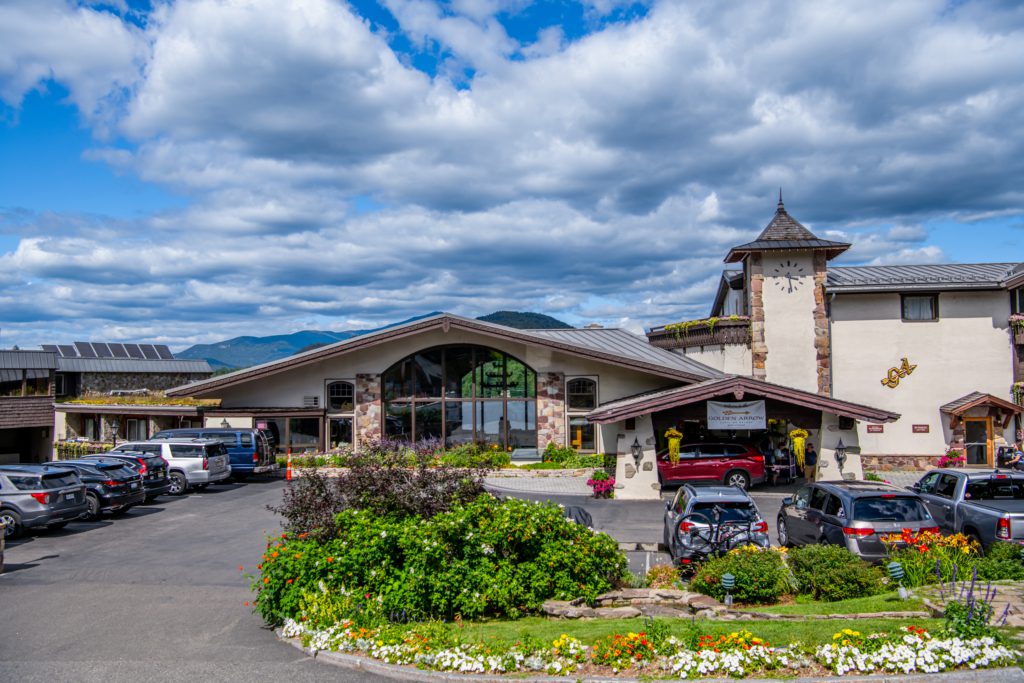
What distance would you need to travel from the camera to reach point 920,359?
29.8 metres

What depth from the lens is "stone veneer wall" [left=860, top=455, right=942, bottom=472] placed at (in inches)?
1158

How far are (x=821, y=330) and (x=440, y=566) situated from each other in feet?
78.5

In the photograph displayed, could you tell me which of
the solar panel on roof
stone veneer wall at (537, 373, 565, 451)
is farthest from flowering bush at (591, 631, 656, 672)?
the solar panel on roof

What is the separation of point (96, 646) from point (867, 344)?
92.3ft

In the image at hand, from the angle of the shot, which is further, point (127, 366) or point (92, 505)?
point (127, 366)

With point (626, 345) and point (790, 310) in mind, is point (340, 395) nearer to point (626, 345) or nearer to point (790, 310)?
point (626, 345)

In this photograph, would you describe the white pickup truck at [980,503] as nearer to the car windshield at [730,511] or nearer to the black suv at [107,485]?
the car windshield at [730,511]

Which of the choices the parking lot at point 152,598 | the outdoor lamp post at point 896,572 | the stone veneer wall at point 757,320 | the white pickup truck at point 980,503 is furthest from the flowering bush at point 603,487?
the outdoor lamp post at point 896,572

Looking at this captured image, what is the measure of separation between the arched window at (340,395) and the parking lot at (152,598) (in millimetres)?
9698

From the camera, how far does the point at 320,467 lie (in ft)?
95.9

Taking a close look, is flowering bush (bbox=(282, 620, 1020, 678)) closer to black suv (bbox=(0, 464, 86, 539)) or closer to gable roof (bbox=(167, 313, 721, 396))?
black suv (bbox=(0, 464, 86, 539))

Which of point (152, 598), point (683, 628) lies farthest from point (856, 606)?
point (152, 598)

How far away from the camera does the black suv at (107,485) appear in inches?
782

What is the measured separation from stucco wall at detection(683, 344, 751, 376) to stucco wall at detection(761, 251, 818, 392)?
872mm
